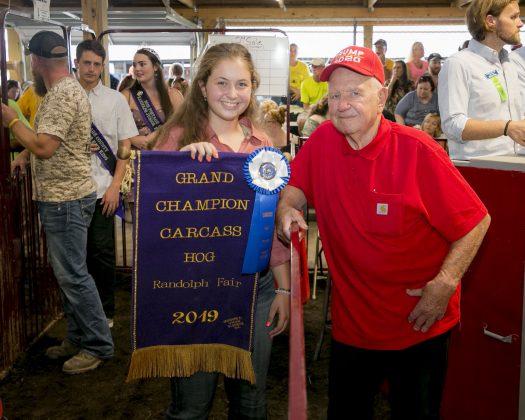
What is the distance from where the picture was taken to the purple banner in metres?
1.86

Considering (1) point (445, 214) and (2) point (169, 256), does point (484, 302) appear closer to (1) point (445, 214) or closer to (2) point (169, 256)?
(1) point (445, 214)

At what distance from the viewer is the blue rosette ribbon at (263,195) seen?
1865mm

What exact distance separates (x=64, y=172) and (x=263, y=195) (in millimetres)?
1813

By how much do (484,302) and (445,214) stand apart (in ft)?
2.80

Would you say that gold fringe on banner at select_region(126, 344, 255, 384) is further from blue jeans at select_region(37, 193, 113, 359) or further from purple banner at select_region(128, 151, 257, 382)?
blue jeans at select_region(37, 193, 113, 359)

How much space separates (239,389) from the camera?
2.07 m

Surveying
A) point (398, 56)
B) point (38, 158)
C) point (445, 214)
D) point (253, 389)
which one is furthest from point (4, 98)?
point (398, 56)

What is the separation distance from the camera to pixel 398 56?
459 inches

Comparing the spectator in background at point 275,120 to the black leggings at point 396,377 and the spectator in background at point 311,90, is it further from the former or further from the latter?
the spectator in background at point 311,90

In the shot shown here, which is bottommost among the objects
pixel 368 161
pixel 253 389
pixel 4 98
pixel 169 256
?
pixel 253 389

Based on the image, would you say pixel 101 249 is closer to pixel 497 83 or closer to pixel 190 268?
pixel 190 268

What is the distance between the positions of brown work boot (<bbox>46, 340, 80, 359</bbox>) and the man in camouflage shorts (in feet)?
0.66

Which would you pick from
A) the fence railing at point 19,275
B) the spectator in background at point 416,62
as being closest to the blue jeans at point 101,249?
the fence railing at point 19,275

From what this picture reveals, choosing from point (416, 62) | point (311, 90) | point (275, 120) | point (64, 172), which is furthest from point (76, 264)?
point (416, 62)
